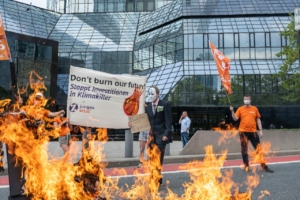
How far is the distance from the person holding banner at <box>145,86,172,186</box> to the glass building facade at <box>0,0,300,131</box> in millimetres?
21928

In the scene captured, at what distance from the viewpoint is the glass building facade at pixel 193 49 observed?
109ft

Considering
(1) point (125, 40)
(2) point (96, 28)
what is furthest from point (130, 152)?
Result: (2) point (96, 28)

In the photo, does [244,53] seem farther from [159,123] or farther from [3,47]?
[3,47]

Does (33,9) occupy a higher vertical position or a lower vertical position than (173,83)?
higher

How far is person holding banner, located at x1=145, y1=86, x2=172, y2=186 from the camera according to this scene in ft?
19.8

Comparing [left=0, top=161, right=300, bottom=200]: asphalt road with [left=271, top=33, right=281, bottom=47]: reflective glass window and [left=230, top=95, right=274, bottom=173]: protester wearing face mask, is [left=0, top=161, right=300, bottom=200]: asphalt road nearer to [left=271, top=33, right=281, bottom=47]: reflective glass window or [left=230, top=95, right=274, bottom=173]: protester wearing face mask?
[left=230, top=95, right=274, bottom=173]: protester wearing face mask

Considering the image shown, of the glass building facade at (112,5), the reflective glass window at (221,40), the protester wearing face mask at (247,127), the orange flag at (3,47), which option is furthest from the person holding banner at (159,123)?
the glass building facade at (112,5)

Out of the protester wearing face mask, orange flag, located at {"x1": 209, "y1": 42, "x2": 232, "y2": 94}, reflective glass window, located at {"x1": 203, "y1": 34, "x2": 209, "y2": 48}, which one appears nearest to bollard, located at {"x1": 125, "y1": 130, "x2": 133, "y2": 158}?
orange flag, located at {"x1": 209, "y1": 42, "x2": 232, "y2": 94}

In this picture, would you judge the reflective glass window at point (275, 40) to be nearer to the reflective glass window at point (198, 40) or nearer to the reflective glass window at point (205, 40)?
the reflective glass window at point (205, 40)

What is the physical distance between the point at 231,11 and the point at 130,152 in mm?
30444

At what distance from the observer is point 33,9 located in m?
47.8

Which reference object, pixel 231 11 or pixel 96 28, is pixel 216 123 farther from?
pixel 96 28

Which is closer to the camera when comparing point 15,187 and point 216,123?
point 15,187

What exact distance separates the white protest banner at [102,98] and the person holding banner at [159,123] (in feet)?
10.6
